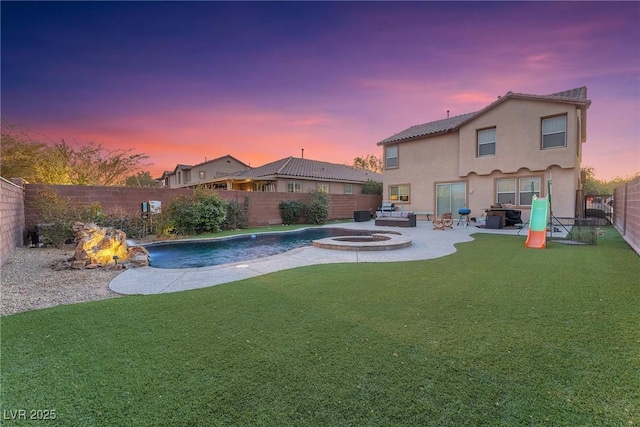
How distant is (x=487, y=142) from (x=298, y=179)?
539 inches

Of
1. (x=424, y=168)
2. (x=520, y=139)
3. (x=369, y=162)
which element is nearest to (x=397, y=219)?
(x=424, y=168)

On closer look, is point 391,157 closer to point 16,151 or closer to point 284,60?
point 284,60

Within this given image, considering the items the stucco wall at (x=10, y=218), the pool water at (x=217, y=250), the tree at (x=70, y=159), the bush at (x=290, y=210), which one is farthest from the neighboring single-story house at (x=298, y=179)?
the stucco wall at (x=10, y=218)

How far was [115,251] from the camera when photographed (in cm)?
707

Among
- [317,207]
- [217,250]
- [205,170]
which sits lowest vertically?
[217,250]

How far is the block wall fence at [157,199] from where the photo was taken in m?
10.1

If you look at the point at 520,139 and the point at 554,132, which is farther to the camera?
the point at 520,139

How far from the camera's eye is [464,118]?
18953mm

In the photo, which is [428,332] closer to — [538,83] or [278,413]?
[278,413]

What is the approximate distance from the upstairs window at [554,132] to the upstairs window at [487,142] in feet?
7.44

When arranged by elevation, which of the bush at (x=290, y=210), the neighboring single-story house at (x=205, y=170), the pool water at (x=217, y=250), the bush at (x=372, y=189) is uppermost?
the neighboring single-story house at (x=205, y=170)

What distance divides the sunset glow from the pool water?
6.87 meters

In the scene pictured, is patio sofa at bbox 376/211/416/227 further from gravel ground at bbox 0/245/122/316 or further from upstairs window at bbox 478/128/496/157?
gravel ground at bbox 0/245/122/316

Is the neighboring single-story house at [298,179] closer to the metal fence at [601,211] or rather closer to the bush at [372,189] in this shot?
the bush at [372,189]
